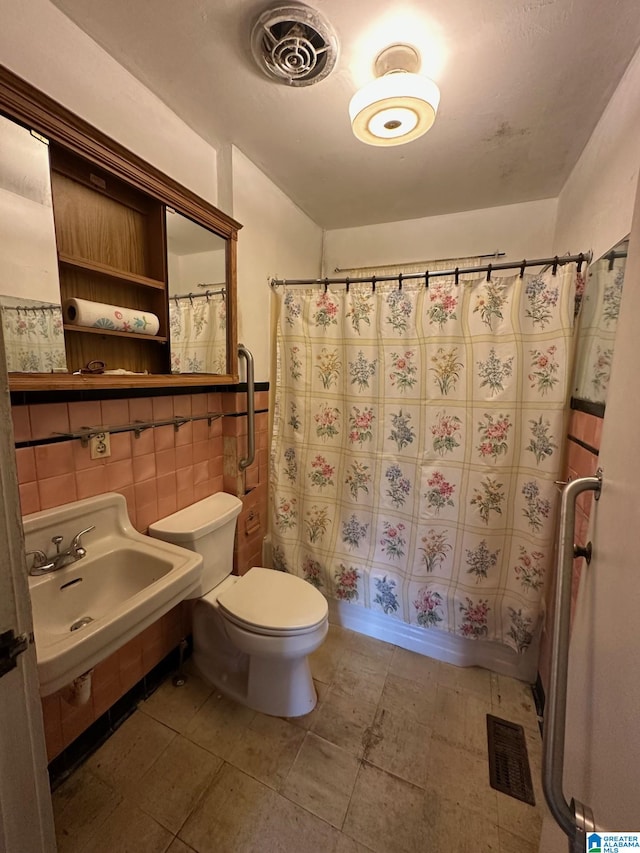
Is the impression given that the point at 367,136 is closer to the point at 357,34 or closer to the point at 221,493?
the point at 357,34

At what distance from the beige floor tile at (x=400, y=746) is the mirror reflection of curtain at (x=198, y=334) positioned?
5.27ft

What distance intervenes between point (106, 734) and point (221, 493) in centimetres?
98

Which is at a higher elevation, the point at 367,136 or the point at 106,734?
the point at 367,136

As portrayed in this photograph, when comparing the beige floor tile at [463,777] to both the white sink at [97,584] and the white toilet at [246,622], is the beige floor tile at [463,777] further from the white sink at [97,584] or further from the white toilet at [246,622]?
the white sink at [97,584]

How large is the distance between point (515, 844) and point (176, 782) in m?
1.09

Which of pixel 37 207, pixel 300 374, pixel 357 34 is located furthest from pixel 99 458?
pixel 357 34

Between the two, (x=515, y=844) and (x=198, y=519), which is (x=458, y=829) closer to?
(x=515, y=844)

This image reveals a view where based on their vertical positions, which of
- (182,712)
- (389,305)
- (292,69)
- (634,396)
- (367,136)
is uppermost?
(292,69)

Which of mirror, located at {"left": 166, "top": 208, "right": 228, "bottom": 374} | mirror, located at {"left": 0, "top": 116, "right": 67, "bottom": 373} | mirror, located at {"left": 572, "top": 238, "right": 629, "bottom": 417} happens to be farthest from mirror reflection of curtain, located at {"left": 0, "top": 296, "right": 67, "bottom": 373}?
mirror, located at {"left": 572, "top": 238, "right": 629, "bottom": 417}

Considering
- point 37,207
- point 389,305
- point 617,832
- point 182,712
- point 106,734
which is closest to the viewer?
point 617,832

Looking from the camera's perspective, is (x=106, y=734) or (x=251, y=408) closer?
(x=106, y=734)

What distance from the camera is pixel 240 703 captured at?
4.64ft

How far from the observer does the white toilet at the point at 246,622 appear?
4.17 ft

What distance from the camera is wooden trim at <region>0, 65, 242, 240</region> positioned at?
30.2 inches
